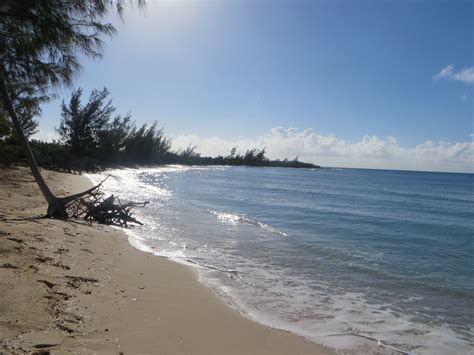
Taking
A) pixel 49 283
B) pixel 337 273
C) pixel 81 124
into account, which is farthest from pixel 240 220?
pixel 81 124

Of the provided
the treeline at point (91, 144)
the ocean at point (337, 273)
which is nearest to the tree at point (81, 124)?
the treeline at point (91, 144)

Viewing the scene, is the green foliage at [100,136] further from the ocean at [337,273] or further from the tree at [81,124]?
the ocean at [337,273]

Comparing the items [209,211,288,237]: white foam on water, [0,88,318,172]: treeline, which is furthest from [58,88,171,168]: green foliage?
[209,211,288,237]: white foam on water

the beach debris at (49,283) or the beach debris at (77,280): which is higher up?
the beach debris at (49,283)

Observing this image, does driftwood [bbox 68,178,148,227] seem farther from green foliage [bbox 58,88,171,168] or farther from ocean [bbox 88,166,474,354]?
green foliage [bbox 58,88,171,168]

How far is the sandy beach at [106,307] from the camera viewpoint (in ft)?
11.5

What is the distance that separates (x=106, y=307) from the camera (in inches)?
173

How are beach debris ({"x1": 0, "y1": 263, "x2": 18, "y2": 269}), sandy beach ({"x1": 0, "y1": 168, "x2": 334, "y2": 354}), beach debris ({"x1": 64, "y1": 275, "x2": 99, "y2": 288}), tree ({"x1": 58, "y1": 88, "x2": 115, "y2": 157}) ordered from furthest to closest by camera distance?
tree ({"x1": 58, "y1": 88, "x2": 115, "y2": 157})
beach debris ({"x1": 64, "y1": 275, "x2": 99, "y2": 288})
beach debris ({"x1": 0, "y1": 263, "x2": 18, "y2": 269})
sandy beach ({"x1": 0, "y1": 168, "x2": 334, "y2": 354})

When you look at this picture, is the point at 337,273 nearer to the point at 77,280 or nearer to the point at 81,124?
the point at 77,280

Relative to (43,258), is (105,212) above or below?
Answer: below

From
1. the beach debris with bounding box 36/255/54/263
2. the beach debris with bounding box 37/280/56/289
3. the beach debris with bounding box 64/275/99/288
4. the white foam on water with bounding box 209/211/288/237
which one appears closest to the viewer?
the beach debris with bounding box 37/280/56/289

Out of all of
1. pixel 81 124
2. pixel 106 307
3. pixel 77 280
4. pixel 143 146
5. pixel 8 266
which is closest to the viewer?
pixel 106 307

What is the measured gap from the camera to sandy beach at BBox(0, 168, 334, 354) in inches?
138

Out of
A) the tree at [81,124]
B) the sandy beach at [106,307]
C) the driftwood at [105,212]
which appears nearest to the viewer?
the sandy beach at [106,307]
